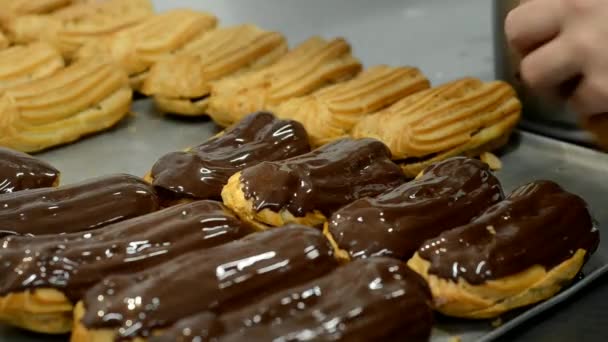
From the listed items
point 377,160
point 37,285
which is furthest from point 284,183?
point 37,285

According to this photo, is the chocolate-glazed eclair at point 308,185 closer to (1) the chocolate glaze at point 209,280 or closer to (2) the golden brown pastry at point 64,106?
(1) the chocolate glaze at point 209,280

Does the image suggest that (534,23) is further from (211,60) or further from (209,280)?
(211,60)

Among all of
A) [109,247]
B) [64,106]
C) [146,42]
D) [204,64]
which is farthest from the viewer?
[146,42]

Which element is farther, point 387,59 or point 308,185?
point 387,59

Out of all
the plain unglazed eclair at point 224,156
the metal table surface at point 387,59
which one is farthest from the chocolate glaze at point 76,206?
the metal table surface at point 387,59

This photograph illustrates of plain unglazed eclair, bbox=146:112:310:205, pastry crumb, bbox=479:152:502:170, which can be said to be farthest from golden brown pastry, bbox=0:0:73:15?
pastry crumb, bbox=479:152:502:170

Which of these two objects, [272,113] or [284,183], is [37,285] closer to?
[284,183]

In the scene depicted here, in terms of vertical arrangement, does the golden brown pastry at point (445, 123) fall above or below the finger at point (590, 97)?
below

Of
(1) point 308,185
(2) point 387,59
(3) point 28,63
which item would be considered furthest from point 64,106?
(2) point 387,59
